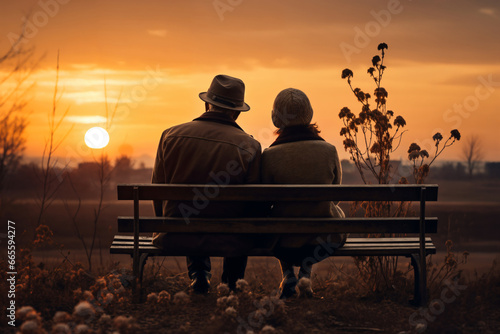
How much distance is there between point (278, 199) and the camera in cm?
485

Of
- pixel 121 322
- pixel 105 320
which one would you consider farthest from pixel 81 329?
pixel 105 320

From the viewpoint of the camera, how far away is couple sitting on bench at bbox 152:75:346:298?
5098mm

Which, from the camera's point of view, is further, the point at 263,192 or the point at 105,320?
the point at 263,192

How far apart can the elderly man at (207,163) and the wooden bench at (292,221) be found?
0.46 ft

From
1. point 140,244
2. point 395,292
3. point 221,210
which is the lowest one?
point 395,292

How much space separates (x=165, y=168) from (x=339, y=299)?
1986mm

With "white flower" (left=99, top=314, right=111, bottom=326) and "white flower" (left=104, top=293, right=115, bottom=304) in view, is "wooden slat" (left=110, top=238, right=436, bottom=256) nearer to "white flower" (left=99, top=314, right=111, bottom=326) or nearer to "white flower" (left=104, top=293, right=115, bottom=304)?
"white flower" (left=104, top=293, right=115, bottom=304)

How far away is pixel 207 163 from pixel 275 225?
2.69ft

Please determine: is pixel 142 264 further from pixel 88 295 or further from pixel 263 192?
pixel 263 192

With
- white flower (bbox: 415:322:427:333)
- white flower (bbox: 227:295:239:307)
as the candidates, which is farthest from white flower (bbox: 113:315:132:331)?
white flower (bbox: 415:322:427:333)

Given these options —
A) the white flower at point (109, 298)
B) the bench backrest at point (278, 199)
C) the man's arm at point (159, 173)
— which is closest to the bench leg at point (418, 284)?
the bench backrest at point (278, 199)

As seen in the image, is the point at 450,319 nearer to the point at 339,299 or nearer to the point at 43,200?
the point at 339,299

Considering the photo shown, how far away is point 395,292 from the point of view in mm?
5688

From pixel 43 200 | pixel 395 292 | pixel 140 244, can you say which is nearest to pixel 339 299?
pixel 395 292
